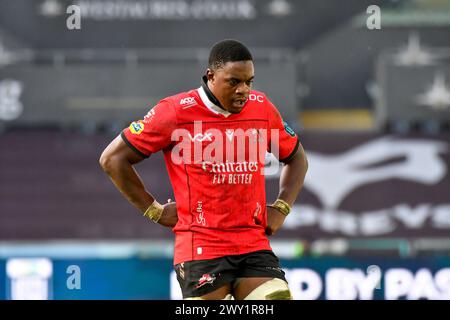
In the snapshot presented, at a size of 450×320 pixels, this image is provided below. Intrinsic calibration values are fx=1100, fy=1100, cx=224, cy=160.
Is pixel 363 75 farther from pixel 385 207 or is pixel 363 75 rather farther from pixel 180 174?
pixel 180 174

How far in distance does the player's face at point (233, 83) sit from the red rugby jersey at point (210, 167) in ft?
0.26

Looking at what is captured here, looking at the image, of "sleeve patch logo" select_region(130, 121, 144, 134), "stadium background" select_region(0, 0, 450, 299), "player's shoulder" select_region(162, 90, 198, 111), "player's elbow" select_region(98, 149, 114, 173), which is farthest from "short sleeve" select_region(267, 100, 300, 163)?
"stadium background" select_region(0, 0, 450, 299)

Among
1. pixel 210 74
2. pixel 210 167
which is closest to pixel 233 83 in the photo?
pixel 210 74

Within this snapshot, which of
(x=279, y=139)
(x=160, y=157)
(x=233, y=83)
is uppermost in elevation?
(x=160, y=157)

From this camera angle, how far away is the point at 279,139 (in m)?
6.32

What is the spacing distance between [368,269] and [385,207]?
357 cm

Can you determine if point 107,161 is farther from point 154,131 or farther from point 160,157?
point 160,157

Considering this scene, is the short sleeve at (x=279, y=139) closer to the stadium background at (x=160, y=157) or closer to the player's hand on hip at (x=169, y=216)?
the player's hand on hip at (x=169, y=216)

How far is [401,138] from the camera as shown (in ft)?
50.6

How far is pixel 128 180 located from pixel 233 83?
864mm

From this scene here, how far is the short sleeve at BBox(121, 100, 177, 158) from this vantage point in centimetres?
602

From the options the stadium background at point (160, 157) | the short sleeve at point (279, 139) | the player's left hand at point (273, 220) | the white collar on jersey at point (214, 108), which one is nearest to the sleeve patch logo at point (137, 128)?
the white collar on jersey at point (214, 108)

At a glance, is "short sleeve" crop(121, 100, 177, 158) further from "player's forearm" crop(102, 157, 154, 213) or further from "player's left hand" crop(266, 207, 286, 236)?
"player's left hand" crop(266, 207, 286, 236)

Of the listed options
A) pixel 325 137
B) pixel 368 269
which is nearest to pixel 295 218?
pixel 325 137
